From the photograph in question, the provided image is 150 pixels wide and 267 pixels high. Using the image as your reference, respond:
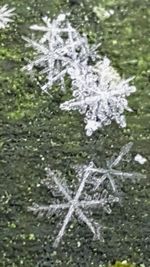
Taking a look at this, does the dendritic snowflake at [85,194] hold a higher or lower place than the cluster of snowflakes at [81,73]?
lower

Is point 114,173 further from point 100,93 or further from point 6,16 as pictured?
point 6,16

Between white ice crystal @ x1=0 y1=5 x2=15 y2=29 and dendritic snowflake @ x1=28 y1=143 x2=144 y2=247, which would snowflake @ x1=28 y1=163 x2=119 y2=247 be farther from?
white ice crystal @ x1=0 y1=5 x2=15 y2=29

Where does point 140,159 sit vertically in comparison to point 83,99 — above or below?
below

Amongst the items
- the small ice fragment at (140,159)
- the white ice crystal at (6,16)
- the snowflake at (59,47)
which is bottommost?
the small ice fragment at (140,159)

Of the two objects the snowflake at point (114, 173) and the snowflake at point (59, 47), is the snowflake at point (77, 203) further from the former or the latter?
the snowflake at point (59, 47)

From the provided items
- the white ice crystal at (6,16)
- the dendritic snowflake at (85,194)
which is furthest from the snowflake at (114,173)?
the white ice crystal at (6,16)

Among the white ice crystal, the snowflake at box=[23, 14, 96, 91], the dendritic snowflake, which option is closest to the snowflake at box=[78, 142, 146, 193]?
the dendritic snowflake

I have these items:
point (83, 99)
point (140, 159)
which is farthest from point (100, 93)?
point (140, 159)

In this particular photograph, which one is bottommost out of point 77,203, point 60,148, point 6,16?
point 77,203
